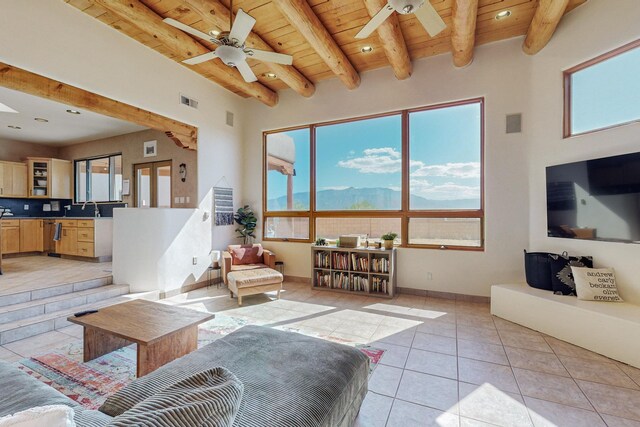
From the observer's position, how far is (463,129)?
4.41m

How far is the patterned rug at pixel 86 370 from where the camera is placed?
2148 millimetres

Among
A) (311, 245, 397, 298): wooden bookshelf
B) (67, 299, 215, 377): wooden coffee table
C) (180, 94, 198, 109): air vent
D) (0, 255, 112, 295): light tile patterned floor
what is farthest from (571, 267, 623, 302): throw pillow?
(0, 255, 112, 295): light tile patterned floor

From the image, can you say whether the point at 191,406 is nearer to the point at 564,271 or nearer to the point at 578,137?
the point at 564,271

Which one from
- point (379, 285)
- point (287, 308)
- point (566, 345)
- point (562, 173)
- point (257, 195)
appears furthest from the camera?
point (257, 195)

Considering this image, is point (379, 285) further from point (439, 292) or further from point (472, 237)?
point (472, 237)

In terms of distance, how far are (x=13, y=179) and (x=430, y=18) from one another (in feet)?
29.1

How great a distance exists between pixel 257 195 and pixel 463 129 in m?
3.96

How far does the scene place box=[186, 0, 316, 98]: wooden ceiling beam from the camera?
10.2 ft

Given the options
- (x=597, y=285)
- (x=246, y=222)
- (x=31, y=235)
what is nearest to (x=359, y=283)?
(x=246, y=222)

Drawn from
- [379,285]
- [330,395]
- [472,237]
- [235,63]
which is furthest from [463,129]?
[330,395]

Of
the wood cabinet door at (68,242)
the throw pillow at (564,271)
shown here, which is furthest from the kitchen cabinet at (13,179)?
the throw pillow at (564,271)

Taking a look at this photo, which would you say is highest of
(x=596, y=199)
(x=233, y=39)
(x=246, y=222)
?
(x=233, y=39)

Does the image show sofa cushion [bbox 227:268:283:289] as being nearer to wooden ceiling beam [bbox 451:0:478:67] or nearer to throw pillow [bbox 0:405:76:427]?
throw pillow [bbox 0:405:76:427]

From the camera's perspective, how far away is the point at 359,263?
4758mm
